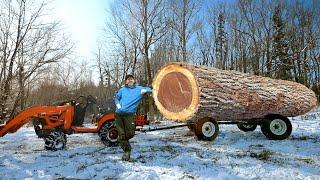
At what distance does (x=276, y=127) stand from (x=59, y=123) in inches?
241

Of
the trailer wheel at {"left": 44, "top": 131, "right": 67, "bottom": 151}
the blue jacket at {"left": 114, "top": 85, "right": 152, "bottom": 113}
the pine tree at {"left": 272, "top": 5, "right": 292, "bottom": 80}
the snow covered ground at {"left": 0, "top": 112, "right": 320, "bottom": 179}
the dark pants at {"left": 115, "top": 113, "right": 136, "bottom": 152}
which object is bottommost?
the snow covered ground at {"left": 0, "top": 112, "right": 320, "bottom": 179}

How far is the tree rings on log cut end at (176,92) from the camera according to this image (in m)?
10.1

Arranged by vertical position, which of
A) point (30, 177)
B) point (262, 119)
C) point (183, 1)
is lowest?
point (30, 177)

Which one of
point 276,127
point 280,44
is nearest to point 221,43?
point 280,44

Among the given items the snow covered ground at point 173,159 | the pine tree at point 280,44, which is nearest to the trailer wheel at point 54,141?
the snow covered ground at point 173,159

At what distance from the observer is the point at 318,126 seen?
12953 mm

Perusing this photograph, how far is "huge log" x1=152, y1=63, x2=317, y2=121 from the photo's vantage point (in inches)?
399

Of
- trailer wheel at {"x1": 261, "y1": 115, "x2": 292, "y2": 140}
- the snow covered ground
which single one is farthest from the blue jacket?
trailer wheel at {"x1": 261, "y1": 115, "x2": 292, "y2": 140}

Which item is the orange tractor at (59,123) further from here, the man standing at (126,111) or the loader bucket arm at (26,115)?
the man standing at (126,111)

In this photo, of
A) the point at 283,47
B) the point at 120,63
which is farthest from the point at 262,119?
the point at 283,47

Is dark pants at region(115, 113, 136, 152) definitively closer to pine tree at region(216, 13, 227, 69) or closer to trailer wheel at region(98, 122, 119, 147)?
trailer wheel at region(98, 122, 119, 147)

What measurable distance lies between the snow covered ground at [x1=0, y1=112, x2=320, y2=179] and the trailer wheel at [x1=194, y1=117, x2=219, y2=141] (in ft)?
0.71

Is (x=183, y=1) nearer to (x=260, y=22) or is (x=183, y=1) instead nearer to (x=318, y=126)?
(x=260, y=22)

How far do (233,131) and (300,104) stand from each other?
2.29 m
